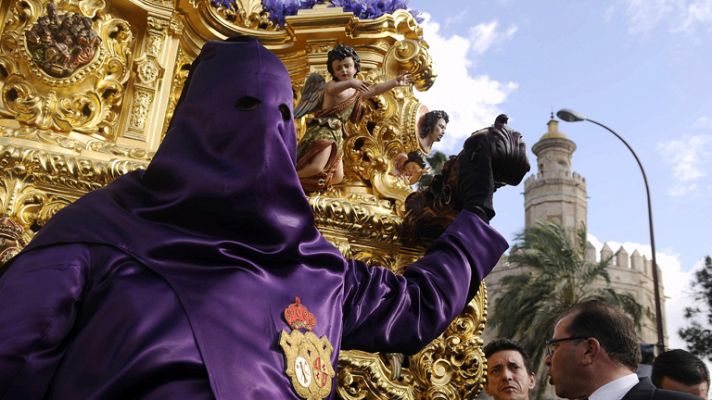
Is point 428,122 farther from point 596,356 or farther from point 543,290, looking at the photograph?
point 543,290

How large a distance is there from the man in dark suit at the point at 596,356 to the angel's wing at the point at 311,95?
1.23 m

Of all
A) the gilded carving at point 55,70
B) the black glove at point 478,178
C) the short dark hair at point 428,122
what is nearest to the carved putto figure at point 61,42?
the gilded carving at point 55,70

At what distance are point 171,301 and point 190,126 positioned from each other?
35 cm

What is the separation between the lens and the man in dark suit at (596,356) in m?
2.43

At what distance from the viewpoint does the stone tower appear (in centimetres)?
3912

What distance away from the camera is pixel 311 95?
2.67 metres

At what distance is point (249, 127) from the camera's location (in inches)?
52.5

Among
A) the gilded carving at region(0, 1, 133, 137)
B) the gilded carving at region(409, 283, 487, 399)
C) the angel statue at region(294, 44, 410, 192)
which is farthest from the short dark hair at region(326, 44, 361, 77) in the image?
the gilded carving at region(409, 283, 487, 399)

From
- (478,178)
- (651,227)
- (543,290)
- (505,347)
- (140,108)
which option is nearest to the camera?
(478,178)

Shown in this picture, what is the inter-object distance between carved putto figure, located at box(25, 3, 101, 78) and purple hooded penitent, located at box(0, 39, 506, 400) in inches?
53.1

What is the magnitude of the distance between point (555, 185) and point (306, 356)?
1565 inches

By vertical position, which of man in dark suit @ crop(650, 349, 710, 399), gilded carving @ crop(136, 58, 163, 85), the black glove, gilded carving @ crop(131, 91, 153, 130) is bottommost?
man in dark suit @ crop(650, 349, 710, 399)

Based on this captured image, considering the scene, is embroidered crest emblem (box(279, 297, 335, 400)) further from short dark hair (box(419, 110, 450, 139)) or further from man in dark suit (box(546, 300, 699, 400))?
short dark hair (box(419, 110, 450, 139))

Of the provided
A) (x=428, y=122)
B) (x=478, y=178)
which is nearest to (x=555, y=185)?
(x=428, y=122)
